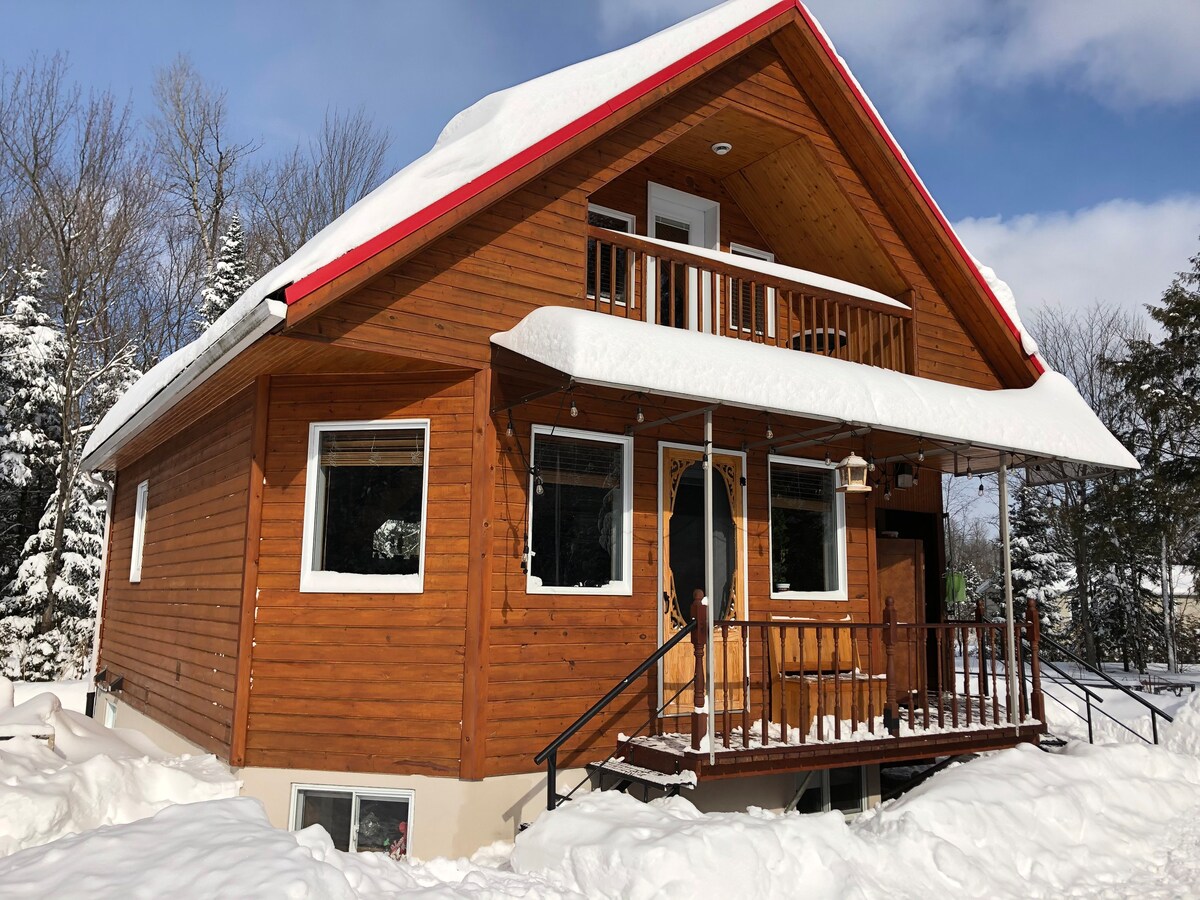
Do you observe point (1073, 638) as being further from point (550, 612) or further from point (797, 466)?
point (550, 612)

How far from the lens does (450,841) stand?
705 cm

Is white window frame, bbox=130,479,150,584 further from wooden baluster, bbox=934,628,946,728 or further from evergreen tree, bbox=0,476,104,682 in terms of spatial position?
wooden baluster, bbox=934,628,946,728

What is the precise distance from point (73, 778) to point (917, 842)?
19.3ft

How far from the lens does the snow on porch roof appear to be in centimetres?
685

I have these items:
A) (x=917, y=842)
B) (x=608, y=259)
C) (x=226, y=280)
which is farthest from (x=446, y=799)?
(x=226, y=280)

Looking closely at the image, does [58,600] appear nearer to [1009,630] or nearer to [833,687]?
[833,687]

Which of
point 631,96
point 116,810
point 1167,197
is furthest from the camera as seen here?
point 1167,197

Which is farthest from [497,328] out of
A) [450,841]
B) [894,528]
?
[894,528]

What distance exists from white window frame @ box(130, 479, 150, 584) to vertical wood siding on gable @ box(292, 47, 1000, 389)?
6633 mm

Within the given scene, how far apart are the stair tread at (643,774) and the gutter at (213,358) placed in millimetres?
4219

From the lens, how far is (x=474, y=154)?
785cm

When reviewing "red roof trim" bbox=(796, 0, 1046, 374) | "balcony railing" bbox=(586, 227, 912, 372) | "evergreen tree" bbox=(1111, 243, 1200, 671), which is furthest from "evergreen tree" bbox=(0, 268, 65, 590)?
"evergreen tree" bbox=(1111, 243, 1200, 671)

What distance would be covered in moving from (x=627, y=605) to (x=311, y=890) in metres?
4.71

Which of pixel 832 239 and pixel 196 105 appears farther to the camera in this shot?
pixel 196 105
